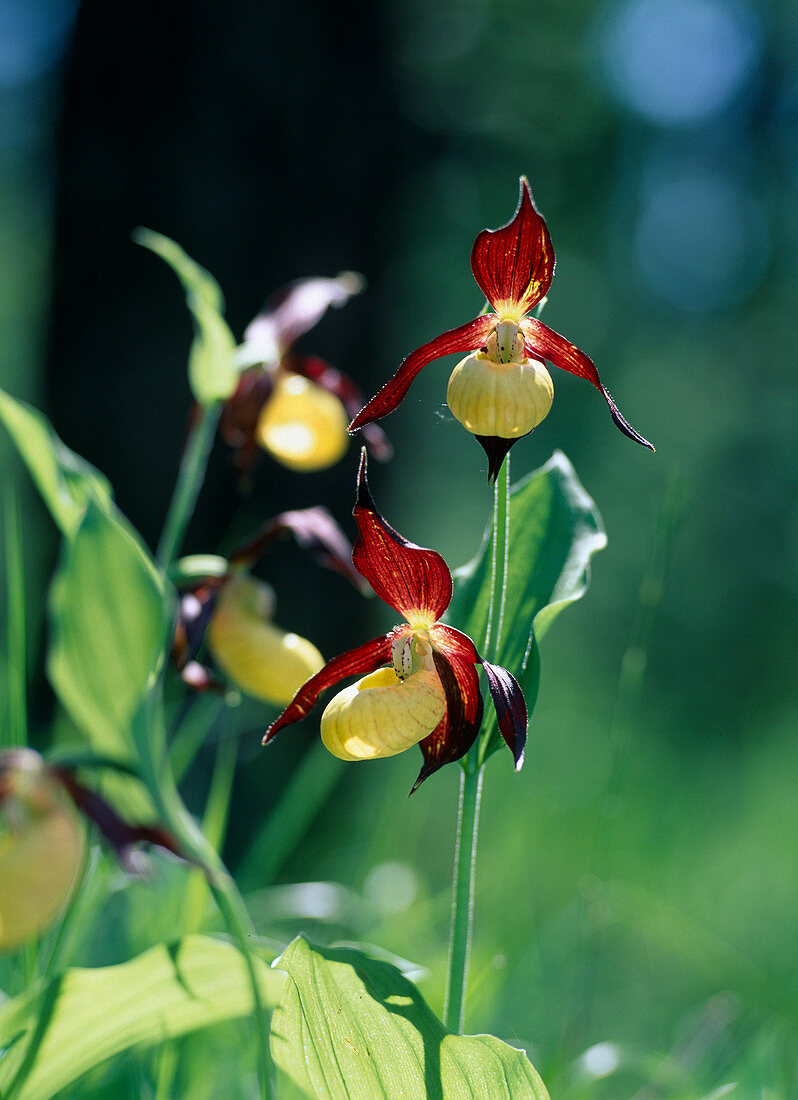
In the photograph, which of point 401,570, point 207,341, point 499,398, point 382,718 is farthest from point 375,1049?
point 207,341

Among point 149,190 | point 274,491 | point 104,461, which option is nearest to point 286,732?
point 274,491

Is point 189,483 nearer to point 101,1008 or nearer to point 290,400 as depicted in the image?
point 290,400

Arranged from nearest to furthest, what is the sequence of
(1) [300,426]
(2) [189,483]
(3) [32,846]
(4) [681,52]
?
(3) [32,846]
(2) [189,483]
(1) [300,426]
(4) [681,52]

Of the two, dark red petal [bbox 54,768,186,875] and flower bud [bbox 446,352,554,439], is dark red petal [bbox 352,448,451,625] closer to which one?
flower bud [bbox 446,352,554,439]

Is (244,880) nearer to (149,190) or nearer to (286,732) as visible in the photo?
(286,732)

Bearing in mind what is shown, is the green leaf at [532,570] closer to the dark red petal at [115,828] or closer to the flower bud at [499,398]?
the flower bud at [499,398]

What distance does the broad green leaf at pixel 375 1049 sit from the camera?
0.56 m

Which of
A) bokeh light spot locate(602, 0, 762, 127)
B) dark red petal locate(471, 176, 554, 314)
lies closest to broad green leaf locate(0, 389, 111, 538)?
dark red petal locate(471, 176, 554, 314)

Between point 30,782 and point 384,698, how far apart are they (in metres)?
0.24

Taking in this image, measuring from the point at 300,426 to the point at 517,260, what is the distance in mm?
541

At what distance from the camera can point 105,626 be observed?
1.74ft

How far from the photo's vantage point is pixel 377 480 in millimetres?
2129

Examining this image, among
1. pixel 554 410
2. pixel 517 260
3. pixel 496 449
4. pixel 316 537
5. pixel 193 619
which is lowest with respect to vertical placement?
pixel 554 410

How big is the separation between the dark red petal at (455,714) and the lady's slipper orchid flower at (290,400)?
1.52ft
